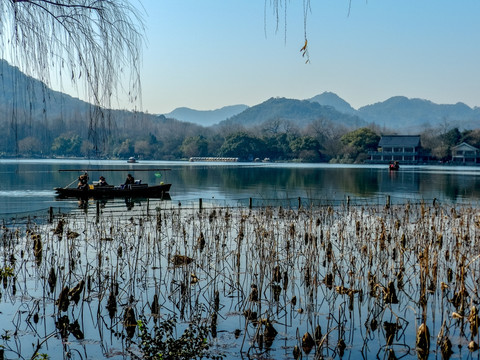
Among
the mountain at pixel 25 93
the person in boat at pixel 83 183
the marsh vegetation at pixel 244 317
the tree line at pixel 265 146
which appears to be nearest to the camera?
the mountain at pixel 25 93

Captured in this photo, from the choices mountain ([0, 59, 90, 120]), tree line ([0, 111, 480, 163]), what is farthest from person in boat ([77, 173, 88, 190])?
tree line ([0, 111, 480, 163])

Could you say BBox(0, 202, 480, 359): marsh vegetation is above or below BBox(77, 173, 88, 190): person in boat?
below

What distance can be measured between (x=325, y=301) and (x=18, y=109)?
5.98 meters

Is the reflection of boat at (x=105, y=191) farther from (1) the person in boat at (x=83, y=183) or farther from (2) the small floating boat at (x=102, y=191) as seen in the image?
(1) the person in boat at (x=83, y=183)

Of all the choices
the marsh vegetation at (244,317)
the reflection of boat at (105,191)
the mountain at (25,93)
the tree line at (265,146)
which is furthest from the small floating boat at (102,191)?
the tree line at (265,146)

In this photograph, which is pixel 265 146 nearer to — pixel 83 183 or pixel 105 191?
pixel 105 191

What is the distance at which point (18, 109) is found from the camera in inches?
141

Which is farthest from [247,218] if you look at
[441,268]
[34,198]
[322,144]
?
[322,144]

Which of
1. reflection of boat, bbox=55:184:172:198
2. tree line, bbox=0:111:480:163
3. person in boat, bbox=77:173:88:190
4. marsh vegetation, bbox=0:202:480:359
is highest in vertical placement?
tree line, bbox=0:111:480:163

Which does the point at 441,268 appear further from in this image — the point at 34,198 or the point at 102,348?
the point at 34,198

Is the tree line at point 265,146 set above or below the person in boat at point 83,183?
above

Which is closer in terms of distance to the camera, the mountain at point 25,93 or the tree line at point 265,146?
the mountain at point 25,93

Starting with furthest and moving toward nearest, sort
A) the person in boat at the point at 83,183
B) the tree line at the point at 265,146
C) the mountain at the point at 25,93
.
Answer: the tree line at the point at 265,146 < the person in boat at the point at 83,183 < the mountain at the point at 25,93

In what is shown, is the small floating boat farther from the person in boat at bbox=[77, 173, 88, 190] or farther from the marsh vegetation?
the marsh vegetation
